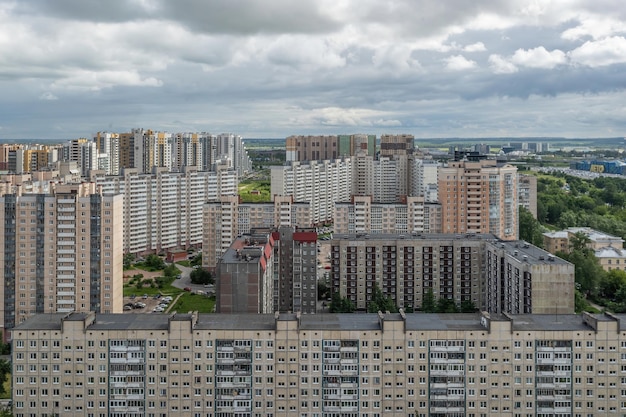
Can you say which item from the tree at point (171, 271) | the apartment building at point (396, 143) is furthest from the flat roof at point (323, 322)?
the apartment building at point (396, 143)

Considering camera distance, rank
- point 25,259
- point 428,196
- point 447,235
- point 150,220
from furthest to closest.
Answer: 1. point 428,196
2. point 150,220
3. point 447,235
4. point 25,259

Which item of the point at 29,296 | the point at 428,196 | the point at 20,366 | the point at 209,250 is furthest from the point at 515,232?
the point at 20,366

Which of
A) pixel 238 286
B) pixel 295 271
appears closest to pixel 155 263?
pixel 295 271

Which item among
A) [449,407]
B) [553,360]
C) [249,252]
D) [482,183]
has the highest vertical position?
[482,183]

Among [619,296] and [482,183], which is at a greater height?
[482,183]

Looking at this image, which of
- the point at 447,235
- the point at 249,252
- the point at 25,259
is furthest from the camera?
the point at 447,235

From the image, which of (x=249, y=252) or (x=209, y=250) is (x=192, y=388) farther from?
(x=209, y=250)

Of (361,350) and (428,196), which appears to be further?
(428,196)
